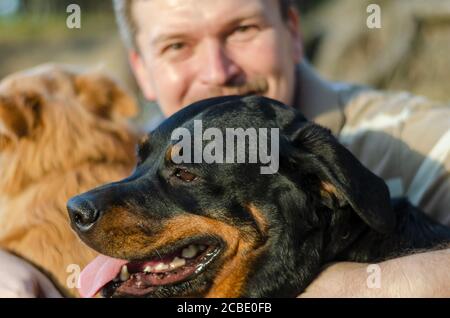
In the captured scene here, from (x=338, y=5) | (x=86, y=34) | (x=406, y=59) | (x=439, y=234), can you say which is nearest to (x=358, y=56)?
(x=406, y=59)

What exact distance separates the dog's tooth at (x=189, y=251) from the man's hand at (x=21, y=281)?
0.96m

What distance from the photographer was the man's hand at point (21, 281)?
3.48 m

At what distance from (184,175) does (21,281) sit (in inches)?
44.7

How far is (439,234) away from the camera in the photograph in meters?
3.29

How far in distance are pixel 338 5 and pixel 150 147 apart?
44.9 ft

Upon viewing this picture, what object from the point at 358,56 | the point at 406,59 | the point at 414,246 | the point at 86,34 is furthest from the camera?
the point at 86,34

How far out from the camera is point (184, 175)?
3.04m

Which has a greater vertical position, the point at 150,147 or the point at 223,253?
the point at 150,147

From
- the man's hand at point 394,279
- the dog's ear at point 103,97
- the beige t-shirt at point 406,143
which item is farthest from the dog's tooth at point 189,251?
the dog's ear at point 103,97

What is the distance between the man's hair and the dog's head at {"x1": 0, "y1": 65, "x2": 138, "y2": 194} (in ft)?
1.60

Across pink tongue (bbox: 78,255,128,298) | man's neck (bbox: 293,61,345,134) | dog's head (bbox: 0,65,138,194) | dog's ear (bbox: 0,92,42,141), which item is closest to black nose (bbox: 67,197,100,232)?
pink tongue (bbox: 78,255,128,298)

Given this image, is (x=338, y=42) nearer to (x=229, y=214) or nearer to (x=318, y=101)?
(x=318, y=101)

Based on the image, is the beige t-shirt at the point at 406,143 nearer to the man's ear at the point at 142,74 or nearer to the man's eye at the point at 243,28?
the man's eye at the point at 243,28
